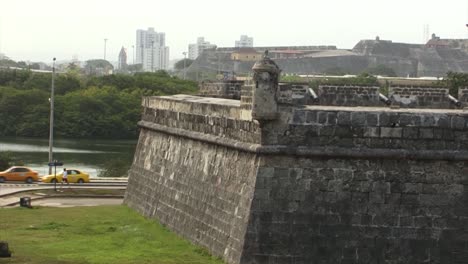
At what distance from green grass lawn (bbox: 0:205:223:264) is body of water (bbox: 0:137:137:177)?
73.1 feet

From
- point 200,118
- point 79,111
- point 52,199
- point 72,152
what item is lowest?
point 72,152

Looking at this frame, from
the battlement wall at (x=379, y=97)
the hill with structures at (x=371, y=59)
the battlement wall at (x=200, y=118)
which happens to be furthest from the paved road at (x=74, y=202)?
the hill with structures at (x=371, y=59)

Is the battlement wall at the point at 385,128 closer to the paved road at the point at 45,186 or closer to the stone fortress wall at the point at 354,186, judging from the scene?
the stone fortress wall at the point at 354,186

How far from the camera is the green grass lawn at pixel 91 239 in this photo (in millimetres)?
15945

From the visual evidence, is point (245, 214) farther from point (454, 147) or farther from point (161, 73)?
point (161, 73)

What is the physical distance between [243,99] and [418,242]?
3.59 meters

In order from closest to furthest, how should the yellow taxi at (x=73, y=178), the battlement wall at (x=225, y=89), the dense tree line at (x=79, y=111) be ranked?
1. the battlement wall at (x=225, y=89)
2. the yellow taxi at (x=73, y=178)
3. the dense tree line at (x=79, y=111)

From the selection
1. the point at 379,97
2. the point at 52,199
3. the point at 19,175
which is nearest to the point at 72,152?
the point at 19,175

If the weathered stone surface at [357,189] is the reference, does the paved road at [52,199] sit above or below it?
below

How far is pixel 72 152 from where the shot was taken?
6191cm

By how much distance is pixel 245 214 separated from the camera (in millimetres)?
15055

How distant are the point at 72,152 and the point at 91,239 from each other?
44490mm

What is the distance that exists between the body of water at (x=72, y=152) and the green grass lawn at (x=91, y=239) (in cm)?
2227

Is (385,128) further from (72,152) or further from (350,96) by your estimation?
(72,152)
